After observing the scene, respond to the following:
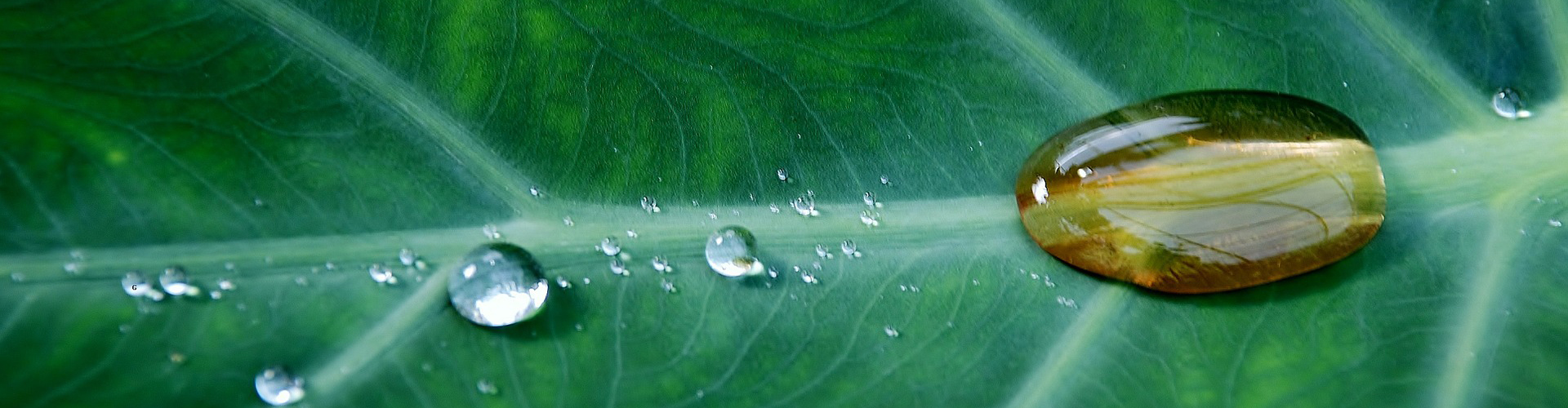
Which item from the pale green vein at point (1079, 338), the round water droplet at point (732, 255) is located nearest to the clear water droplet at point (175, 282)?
the round water droplet at point (732, 255)

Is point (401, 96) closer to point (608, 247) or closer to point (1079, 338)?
point (608, 247)

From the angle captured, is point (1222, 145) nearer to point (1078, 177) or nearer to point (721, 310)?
point (1078, 177)

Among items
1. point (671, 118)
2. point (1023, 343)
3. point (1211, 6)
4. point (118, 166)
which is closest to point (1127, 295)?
point (1023, 343)

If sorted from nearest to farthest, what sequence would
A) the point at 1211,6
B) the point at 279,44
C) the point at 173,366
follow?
1. the point at 173,366
2. the point at 279,44
3. the point at 1211,6

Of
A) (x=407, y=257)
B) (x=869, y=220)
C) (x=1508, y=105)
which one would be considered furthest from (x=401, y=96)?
(x=1508, y=105)

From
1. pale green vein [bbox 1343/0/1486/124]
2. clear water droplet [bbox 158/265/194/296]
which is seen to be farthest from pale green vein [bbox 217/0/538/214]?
pale green vein [bbox 1343/0/1486/124]

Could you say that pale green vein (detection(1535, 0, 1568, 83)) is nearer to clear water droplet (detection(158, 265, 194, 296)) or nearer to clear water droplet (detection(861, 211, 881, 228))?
clear water droplet (detection(861, 211, 881, 228))
